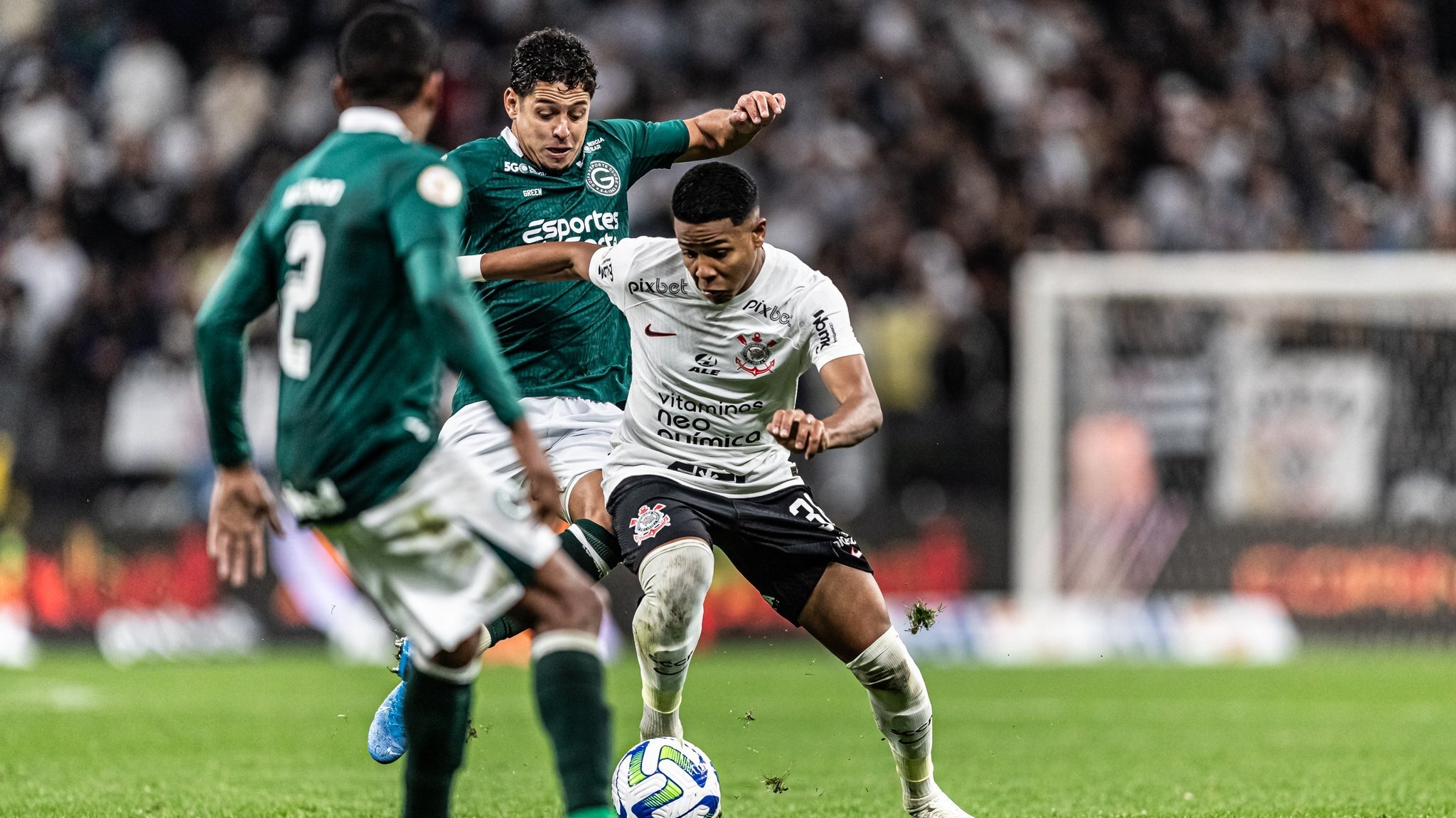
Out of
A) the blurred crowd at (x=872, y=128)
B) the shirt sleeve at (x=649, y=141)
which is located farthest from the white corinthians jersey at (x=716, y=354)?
the blurred crowd at (x=872, y=128)

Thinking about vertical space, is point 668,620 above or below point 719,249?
below

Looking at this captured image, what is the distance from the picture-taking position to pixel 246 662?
552 inches

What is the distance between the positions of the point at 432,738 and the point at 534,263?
1859 mm

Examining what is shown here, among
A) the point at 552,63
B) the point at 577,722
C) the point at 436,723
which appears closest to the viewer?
the point at 577,722

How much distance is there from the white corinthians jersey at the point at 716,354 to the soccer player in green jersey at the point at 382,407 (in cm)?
161

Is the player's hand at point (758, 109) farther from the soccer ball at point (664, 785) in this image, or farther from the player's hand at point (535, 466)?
the player's hand at point (535, 466)

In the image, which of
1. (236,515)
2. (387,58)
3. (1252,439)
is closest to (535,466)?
(236,515)

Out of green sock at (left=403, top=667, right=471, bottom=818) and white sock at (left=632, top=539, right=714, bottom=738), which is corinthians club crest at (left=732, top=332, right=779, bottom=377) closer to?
white sock at (left=632, top=539, right=714, bottom=738)

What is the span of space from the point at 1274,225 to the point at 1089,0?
11.4 ft

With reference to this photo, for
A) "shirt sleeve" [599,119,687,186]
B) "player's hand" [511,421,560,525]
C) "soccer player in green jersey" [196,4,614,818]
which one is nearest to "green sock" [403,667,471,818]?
"soccer player in green jersey" [196,4,614,818]

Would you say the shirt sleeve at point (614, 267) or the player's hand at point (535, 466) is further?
the shirt sleeve at point (614, 267)

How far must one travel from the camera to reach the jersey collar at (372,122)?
15.1ft

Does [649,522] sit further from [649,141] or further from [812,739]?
[812,739]

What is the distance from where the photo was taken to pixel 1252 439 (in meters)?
A: 14.6
